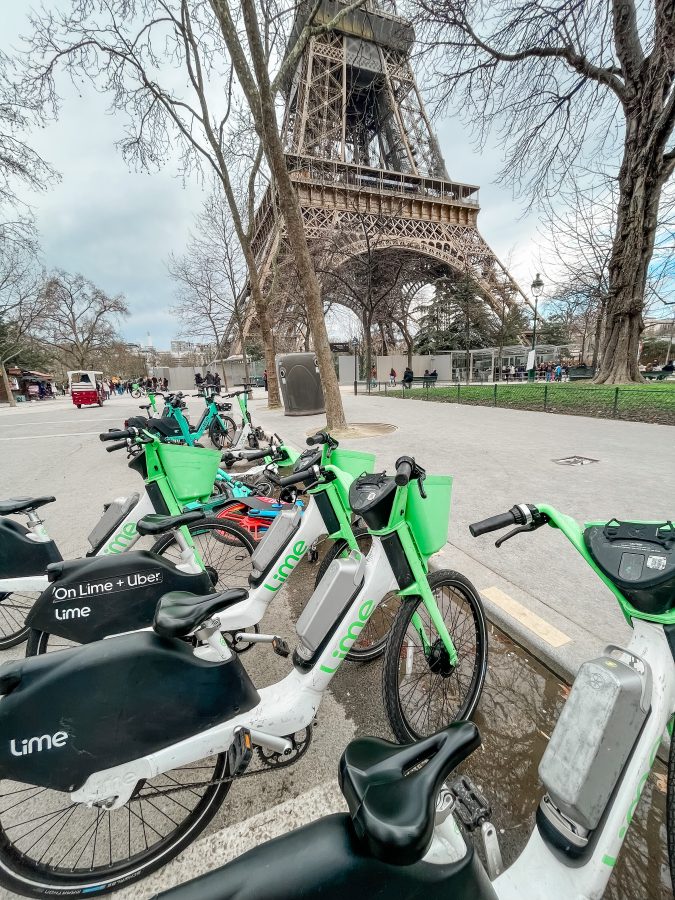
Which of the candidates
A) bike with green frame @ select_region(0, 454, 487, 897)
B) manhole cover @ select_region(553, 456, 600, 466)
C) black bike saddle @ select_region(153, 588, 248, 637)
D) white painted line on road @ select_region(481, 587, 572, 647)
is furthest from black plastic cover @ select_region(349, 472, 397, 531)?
manhole cover @ select_region(553, 456, 600, 466)

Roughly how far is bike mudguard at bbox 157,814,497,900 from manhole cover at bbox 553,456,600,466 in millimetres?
5468

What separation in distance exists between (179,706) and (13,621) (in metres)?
2.30

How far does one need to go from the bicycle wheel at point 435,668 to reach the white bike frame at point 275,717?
0.19m

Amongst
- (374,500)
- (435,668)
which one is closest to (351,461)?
(374,500)

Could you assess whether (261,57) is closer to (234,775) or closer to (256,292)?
(256,292)

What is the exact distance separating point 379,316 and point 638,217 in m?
19.1

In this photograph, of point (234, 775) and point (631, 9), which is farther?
point (631, 9)

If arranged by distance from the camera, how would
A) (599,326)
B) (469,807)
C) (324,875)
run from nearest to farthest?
(324,875) < (469,807) < (599,326)

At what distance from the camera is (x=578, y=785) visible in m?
1.03

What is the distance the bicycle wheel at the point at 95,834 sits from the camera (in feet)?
4.03

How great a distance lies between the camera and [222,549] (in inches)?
142

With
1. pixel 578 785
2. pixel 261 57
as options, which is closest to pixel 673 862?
pixel 578 785

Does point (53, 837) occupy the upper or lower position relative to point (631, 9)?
lower

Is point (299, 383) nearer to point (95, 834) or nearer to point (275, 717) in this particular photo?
point (275, 717)
